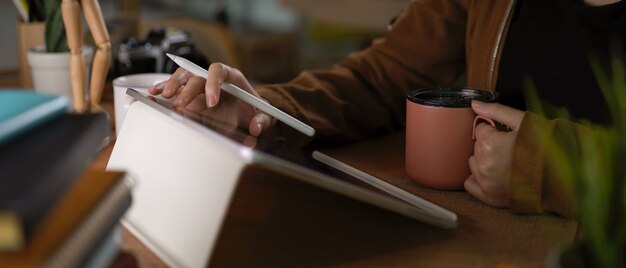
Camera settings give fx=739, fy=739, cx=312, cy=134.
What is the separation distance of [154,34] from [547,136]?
84 centimetres

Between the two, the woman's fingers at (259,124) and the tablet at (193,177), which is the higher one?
the tablet at (193,177)

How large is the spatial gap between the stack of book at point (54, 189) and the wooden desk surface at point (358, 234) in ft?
0.49

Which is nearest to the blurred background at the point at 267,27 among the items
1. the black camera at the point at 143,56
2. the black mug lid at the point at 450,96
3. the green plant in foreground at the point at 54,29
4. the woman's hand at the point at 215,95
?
the black camera at the point at 143,56

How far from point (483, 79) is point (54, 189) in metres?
0.77

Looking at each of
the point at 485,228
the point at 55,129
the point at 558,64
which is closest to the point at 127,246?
the point at 55,129

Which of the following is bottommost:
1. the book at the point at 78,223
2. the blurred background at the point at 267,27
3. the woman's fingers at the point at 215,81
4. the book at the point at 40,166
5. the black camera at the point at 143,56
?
the blurred background at the point at 267,27

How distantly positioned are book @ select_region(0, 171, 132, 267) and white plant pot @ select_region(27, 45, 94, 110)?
25.1 inches

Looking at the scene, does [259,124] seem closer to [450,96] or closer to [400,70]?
[450,96]

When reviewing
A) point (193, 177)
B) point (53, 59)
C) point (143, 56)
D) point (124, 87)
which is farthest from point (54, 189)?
point (143, 56)

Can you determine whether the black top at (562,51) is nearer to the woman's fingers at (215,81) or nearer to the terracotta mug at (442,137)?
the terracotta mug at (442,137)

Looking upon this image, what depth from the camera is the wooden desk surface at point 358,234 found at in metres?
0.61

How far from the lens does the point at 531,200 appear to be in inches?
27.8

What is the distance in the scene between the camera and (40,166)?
400 millimetres

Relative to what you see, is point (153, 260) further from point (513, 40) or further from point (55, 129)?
point (513, 40)
